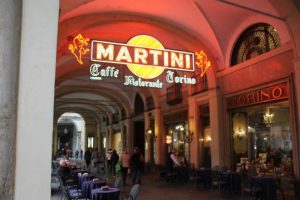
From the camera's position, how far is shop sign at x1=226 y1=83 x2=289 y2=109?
9.26 m

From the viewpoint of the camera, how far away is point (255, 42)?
10680mm

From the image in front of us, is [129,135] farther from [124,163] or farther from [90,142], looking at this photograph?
[90,142]

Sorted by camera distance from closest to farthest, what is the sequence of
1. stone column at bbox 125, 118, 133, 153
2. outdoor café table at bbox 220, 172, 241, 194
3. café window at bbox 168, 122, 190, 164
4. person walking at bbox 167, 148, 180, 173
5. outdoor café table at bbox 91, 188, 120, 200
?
1. outdoor café table at bbox 91, 188, 120, 200
2. outdoor café table at bbox 220, 172, 241, 194
3. person walking at bbox 167, 148, 180, 173
4. café window at bbox 168, 122, 190, 164
5. stone column at bbox 125, 118, 133, 153

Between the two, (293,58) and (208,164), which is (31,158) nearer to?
(293,58)

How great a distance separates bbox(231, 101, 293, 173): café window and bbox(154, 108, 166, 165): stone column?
21.4ft

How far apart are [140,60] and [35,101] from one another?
206 inches

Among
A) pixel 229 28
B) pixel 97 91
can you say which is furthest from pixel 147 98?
pixel 229 28

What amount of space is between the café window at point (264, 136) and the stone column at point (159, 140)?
21.4 feet

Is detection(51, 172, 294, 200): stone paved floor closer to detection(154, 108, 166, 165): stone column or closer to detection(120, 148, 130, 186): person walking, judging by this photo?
detection(120, 148, 130, 186): person walking

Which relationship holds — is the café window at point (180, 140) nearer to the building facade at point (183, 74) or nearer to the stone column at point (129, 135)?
the building facade at point (183, 74)

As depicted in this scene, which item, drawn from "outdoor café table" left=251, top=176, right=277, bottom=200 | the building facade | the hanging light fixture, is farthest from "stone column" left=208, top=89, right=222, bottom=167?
"outdoor café table" left=251, top=176, right=277, bottom=200

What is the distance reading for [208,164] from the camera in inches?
530

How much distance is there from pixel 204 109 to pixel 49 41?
10.9 m

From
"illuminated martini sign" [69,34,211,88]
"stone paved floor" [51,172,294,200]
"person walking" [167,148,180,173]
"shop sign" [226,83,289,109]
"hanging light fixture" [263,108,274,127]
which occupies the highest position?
"illuminated martini sign" [69,34,211,88]
